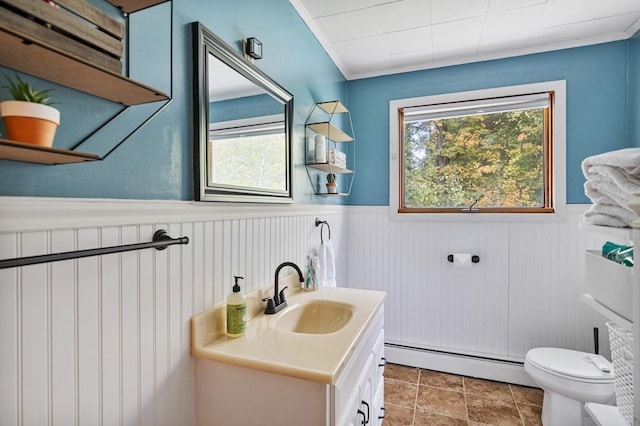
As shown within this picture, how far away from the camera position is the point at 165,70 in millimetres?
964

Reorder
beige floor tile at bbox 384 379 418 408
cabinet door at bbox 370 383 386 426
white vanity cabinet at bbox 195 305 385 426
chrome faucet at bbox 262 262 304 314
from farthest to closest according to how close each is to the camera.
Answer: beige floor tile at bbox 384 379 418 408
cabinet door at bbox 370 383 386 426
chrome faucet at bbox 262 262 304 314
white vanity cabinet at bbox 195 305 385 426

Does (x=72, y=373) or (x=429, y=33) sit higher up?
→ (x=429, y=33)

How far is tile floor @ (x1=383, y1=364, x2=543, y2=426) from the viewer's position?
1.94 meters

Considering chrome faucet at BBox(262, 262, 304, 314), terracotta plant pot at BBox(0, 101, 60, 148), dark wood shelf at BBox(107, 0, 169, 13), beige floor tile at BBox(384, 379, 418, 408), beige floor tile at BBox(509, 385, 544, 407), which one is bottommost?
beige floor tile at BBox(509, 385, 544, 407)

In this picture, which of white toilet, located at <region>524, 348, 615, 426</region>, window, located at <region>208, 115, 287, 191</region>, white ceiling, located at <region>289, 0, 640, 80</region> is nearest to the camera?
window, located at <region>208, 115, 287, 191</region>

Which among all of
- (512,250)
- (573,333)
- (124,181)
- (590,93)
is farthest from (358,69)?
(573,333)

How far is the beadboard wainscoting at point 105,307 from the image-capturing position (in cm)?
64

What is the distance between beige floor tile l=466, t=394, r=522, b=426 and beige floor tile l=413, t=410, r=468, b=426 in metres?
0.10

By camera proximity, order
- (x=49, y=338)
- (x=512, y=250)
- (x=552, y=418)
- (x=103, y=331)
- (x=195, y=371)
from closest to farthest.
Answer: (x=49, y=338)
(x=103, y=331)
(x=195, y=371)
(x=552, y=418)
(x=512, y=250)

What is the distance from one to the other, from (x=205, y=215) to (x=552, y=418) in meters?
2.12

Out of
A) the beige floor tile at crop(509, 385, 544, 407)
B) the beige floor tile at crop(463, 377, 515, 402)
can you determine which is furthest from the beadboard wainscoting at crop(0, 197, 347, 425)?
the beige floor tile at crop(509, 385, 544, 407)

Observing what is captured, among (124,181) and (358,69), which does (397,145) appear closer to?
(358,69)

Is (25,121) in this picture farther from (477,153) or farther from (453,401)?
(477,153)

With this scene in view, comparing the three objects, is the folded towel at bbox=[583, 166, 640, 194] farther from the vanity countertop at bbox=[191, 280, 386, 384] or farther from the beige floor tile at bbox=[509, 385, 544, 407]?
the beige floor tile at bbox=[509, 385, 544, 407]
